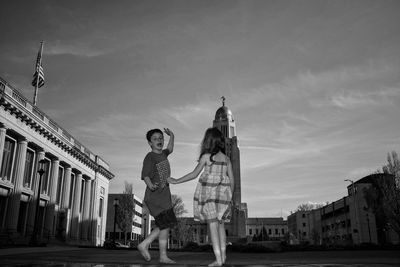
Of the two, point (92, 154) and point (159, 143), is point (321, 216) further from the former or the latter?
point (159, 143)

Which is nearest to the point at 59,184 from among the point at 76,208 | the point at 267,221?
the point at 76,208

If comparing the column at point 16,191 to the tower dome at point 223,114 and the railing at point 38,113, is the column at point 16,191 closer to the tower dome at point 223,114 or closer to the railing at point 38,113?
the railing at point 38,113

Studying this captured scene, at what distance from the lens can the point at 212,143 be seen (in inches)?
202

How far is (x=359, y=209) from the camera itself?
5753 centimetres

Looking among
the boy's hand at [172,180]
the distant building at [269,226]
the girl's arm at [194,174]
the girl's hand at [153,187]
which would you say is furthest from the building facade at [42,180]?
the distant building at [269,226]

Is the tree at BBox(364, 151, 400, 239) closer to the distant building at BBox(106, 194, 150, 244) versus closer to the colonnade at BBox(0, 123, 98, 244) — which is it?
the colonnade at BBox(0, 123, 98, 244)

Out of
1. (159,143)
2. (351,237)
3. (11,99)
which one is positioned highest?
(11,99)

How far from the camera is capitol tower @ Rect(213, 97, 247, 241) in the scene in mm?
94125

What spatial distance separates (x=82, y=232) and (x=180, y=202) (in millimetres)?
25361

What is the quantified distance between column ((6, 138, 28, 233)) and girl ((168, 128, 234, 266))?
23.9 meters

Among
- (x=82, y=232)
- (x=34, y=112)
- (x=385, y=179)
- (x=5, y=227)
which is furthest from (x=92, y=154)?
(x=385, y=179)

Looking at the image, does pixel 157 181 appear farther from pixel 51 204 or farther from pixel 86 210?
pixel 86 210

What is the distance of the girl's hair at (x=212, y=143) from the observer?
5121 mm

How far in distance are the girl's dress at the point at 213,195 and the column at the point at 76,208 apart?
122 feet
